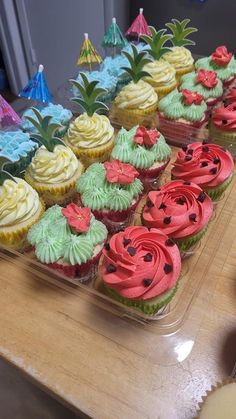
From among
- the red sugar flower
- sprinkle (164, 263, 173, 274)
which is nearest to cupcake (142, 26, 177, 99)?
the red sugar flower

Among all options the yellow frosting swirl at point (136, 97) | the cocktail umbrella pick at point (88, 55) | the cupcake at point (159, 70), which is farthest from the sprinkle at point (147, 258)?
the cocktail umbrella pick at point (88, 55)

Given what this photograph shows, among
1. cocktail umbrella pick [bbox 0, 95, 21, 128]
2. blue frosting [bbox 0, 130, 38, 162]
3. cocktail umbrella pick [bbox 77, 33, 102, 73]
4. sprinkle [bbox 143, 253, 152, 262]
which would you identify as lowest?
sprinkle [bbox 143, 253, 152, 262]

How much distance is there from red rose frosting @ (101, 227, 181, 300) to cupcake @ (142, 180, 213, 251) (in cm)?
11

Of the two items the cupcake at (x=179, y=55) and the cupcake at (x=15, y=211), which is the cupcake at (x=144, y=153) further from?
the cupcake at (x=179, y=55)

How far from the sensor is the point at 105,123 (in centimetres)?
212

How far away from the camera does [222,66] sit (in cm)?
271

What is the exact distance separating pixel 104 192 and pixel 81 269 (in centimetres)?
38

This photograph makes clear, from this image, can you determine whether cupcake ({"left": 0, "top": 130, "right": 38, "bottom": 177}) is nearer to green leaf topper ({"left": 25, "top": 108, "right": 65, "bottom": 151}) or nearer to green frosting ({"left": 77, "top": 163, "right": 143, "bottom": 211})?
green leaf topper ({"left": 25, "top": 108, "right": 65, "bottom": 151})

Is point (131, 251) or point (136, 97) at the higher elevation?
point (136, 97)

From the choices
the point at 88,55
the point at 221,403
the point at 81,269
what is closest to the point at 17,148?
the point at 81,269

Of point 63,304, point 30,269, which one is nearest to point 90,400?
point 63,304

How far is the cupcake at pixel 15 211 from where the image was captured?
64.4 inches

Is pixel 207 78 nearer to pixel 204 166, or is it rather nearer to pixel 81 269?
pixel 204 166

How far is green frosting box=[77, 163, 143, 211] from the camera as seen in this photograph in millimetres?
1706
